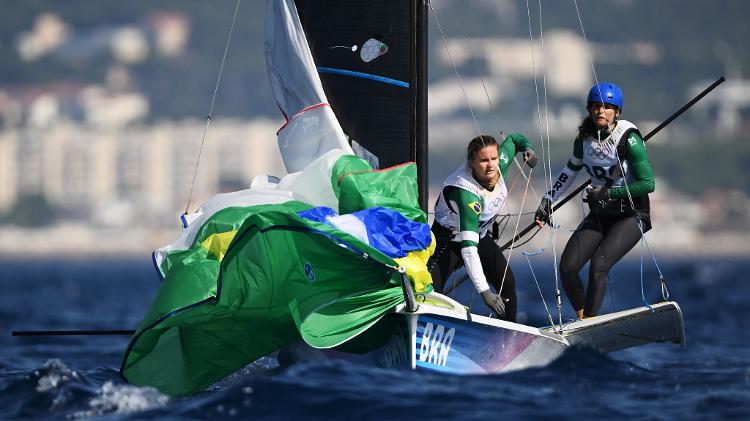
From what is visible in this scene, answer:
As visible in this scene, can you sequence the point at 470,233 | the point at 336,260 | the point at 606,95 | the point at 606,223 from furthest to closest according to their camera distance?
the point at 606,223 < the point at 606,95 < the point at 470,233 < the point at 336,260

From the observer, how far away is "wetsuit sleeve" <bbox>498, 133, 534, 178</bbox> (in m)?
8.30

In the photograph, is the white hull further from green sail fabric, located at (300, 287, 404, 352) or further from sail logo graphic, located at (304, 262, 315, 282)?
sail logo graphic, located at (304, 262, 315, 282)

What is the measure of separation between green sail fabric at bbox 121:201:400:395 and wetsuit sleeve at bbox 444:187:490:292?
25.2 inches

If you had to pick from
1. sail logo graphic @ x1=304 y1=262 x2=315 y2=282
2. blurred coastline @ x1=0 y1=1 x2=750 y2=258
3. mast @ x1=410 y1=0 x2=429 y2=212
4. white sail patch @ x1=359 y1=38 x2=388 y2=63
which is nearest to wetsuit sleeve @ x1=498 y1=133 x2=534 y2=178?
mast @ x1=410 y1=0 x2=429 y2=212

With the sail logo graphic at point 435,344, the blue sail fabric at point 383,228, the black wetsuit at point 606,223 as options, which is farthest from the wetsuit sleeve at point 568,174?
the sail logo graphic at point 435,344

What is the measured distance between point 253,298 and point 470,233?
1273 millimetres

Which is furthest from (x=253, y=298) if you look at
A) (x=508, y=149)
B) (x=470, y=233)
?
(x=508, y=149)

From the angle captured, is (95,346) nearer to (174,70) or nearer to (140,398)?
(140,398)

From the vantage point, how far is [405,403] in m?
6.90

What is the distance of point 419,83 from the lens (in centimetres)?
901

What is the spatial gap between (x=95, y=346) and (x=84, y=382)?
5.46m

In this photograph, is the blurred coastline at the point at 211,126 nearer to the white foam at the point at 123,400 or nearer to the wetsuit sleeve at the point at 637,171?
the wetsuit sleeve at the point at 637,171

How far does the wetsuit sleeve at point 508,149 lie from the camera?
327 inches

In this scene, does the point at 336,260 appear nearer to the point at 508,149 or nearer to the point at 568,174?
the point at 508,149
